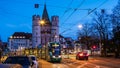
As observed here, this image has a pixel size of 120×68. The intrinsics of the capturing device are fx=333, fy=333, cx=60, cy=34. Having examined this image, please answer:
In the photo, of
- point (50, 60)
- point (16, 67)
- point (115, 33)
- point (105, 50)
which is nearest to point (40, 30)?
point (105, 50)

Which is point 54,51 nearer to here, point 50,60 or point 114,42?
point 50,60

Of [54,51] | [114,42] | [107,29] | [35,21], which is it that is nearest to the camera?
[54,51]

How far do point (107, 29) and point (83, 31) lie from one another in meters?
26.9

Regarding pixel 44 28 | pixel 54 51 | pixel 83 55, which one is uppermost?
pixel 44 28

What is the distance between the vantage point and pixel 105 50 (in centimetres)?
8794

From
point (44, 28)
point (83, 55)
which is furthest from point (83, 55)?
point (44, 28)

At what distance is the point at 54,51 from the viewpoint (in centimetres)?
5666

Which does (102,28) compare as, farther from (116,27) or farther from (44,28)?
(44,28)

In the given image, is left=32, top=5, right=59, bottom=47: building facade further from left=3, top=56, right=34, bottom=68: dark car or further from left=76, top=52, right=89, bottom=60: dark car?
left=3, top=56, right=34, bottom=68: dark car

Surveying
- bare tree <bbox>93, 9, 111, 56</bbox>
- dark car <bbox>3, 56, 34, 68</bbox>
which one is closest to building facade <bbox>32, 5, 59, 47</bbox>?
bare tree <bbox>93, 9, 111, 56</bbox>

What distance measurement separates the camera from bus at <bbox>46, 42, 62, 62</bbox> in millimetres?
56156

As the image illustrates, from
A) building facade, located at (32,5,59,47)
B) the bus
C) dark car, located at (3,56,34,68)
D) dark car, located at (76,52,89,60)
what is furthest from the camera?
building facade, located at (32,5,59,47)

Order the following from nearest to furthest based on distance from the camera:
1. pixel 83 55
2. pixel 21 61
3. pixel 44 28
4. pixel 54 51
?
1. pixel 21 61
2. pixel 54 51
3. pixel 83 55
4. pixel 44 28

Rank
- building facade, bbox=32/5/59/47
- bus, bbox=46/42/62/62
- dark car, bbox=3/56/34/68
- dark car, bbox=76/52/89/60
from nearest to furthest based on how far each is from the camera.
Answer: dark car, bbox=3/56/34/68 → bus, bbox=46/42/62/62 → dark car, bbox=76/52/89/60 → building facade, bbox=32/5/59/47
